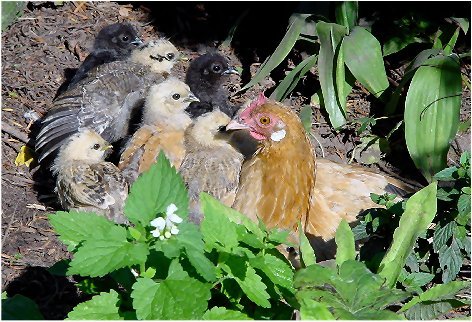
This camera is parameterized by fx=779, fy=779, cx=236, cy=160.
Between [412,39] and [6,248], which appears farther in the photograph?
[412,39]

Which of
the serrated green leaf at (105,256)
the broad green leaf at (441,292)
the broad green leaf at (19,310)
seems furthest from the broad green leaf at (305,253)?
the broad green leaf at (19,310)

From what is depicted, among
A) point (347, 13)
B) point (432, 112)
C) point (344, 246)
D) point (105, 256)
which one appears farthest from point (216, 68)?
point (105, 256)

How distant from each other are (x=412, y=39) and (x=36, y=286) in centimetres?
301

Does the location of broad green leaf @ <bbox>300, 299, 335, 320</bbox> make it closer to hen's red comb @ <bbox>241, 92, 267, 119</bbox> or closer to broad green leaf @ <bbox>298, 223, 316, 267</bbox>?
broad green leaf @ <bbox>298, 223, 316, 267</bbox>

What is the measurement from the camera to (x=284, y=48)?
521 cm

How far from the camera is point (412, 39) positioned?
5410 millimetres

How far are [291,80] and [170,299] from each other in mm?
3024

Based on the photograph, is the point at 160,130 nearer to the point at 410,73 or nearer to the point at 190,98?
the point at 190,98

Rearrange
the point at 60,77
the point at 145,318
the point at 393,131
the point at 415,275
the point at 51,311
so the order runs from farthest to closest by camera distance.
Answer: the point at 60,77 → the point at 393,131 → the point at 51,311 → the point at 415,275 → the point at 145,318

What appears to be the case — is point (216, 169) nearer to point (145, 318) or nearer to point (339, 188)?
point (339, 188)

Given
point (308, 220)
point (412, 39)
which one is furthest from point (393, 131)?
point (308, 220)

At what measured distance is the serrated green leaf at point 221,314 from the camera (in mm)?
2672

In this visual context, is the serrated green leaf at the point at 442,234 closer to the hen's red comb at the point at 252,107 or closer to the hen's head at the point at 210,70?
the hen's red comb at the point at 252,107

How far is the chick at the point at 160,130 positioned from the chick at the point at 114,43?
29.9 inches
